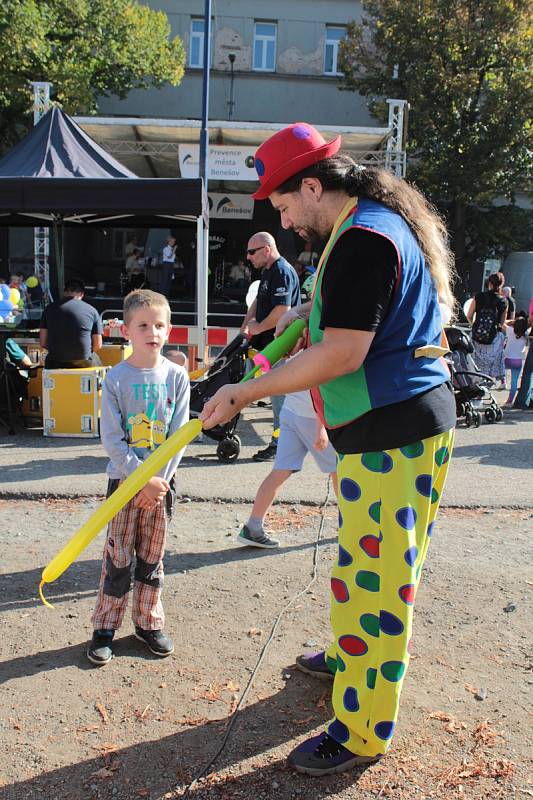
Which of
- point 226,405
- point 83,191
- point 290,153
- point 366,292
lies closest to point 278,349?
point 226,405

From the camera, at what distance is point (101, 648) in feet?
10.1

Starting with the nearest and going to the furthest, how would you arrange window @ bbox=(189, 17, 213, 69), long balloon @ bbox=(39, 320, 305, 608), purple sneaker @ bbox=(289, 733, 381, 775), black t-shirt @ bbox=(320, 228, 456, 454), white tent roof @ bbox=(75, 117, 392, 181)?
black t-shirt @ bbox=(320, 228, 456, 454) → long balloon @ bbox=(39, 320, 305, 608) → purple sneaker @ bbox=(289, 733, 381, 775) → white tent roof @ bbox=(75, 117, 392, 181) → window @ bbox=(189, 17, 213, 69)

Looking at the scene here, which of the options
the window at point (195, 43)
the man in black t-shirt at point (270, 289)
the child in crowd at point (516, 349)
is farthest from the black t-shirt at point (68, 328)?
the window at point (195, 43)

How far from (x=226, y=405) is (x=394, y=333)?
1.83 feet

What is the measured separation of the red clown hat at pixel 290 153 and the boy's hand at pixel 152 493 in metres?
1.29

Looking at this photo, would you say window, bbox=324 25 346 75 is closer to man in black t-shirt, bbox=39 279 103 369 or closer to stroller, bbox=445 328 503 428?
stroller, bbox=445 328 503 428

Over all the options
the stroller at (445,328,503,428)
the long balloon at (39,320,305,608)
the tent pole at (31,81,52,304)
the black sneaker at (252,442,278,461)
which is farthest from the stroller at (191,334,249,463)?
the tent pole at (31,81,52,304)

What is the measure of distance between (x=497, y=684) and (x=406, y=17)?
25044mm

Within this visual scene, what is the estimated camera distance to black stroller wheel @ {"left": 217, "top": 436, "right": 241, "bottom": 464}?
660 cm

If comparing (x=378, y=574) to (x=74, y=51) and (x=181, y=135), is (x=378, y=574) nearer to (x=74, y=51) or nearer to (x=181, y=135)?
(x=181, y=135)

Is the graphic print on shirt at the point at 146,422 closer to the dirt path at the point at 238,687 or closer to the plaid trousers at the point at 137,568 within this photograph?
the plaid trousers at the point at 137,568

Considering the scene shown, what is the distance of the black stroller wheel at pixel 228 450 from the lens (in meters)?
6.60

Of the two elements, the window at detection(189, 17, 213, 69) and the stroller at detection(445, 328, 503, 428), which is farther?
the window at detection(189, 17, 213, 69)

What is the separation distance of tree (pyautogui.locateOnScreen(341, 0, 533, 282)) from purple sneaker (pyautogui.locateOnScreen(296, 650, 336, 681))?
23425mm
